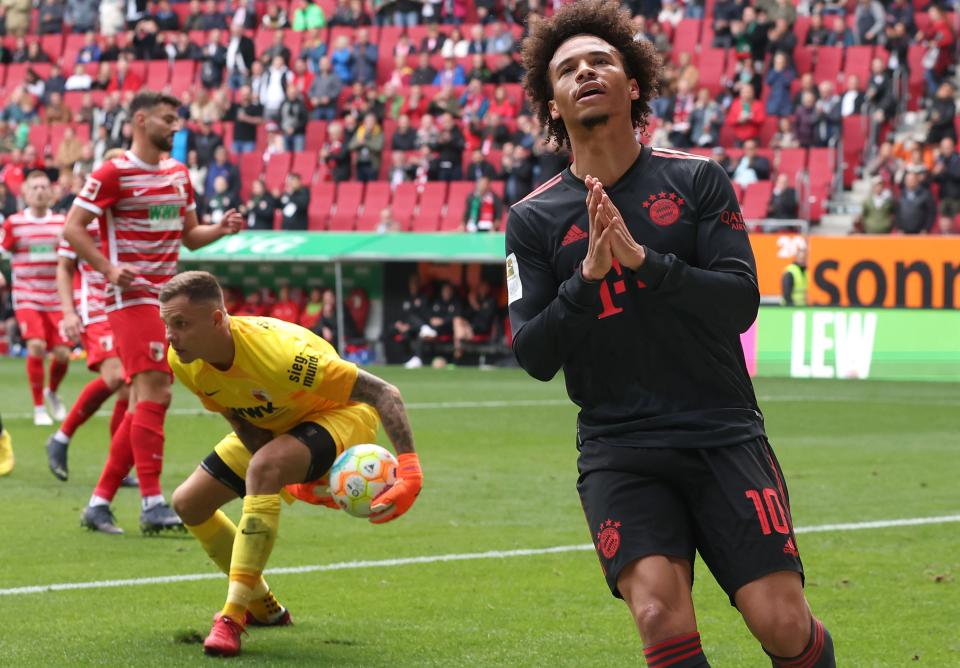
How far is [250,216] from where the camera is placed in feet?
94.1

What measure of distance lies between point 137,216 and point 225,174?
1991 cm

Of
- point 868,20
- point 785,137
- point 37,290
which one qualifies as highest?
point 868,20

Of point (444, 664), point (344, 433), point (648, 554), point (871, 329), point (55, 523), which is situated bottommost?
point (871, 329)

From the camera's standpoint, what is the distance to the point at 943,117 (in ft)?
78.9

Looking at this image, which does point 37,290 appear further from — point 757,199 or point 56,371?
point 757,199

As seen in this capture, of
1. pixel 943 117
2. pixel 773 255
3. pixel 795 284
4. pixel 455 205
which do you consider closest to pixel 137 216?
pixel 795 284

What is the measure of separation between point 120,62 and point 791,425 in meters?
21.8

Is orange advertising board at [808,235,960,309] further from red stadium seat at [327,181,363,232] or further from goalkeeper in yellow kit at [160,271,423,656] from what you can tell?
goalkeeper in yellow kit at [160,271,423,656]

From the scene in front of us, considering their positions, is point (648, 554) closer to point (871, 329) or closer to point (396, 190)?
point (871, 329)

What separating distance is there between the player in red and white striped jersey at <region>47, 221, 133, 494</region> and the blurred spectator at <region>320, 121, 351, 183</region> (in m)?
17.6

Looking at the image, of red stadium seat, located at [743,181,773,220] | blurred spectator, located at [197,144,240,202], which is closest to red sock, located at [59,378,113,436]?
red stadium seat, located at [743,181,773,220]

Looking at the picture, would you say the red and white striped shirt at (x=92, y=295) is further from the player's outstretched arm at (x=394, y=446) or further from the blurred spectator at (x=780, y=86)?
the blurred spectator at (x=780, y=86)

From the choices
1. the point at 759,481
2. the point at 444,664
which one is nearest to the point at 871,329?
the point at 444,664

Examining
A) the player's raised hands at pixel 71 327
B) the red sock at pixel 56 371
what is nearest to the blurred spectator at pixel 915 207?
the red sock at pixel 56 371
